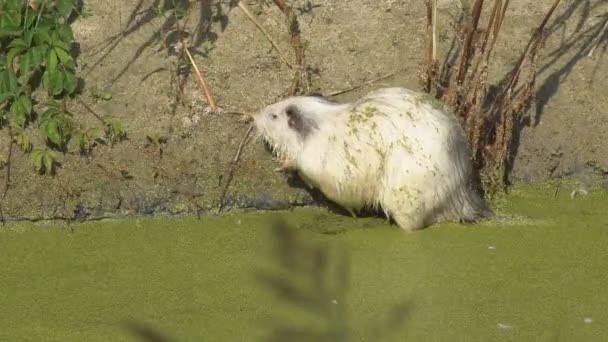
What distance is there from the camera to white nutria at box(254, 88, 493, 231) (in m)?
4.48

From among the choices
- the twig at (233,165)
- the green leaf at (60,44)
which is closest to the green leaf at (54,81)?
the green leaf at (60,44)

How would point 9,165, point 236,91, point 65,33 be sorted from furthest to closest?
point 236,91
point 65,33
point 9,165

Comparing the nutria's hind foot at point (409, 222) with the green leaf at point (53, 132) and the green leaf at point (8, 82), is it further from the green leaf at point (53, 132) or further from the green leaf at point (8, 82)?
the green leaf at point (8, 82)

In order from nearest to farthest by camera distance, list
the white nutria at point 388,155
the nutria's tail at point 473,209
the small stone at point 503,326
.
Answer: the small stone at point 503,326 < the white nutria at point 388,155 < the nutria's tail at point 473,209

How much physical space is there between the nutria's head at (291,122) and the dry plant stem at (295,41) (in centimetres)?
32

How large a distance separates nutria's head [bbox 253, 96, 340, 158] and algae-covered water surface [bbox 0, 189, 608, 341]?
14.0 inches

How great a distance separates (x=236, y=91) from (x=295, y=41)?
41 cm

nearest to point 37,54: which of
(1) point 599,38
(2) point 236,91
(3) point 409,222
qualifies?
(2) point 236,91

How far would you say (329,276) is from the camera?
4.18 metres

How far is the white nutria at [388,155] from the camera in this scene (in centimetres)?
448

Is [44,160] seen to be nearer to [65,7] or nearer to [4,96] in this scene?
[4,96]

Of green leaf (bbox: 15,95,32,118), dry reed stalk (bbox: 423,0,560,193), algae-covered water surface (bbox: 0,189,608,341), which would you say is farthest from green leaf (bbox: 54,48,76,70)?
dry reed stalk (bbox: 423,0,560,193)

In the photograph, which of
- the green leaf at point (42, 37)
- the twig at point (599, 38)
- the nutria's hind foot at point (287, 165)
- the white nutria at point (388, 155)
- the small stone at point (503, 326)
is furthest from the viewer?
the twig at point (599, 38)

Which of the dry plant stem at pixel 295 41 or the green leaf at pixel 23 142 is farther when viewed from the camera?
the dry plant stem at pixel 295 41
